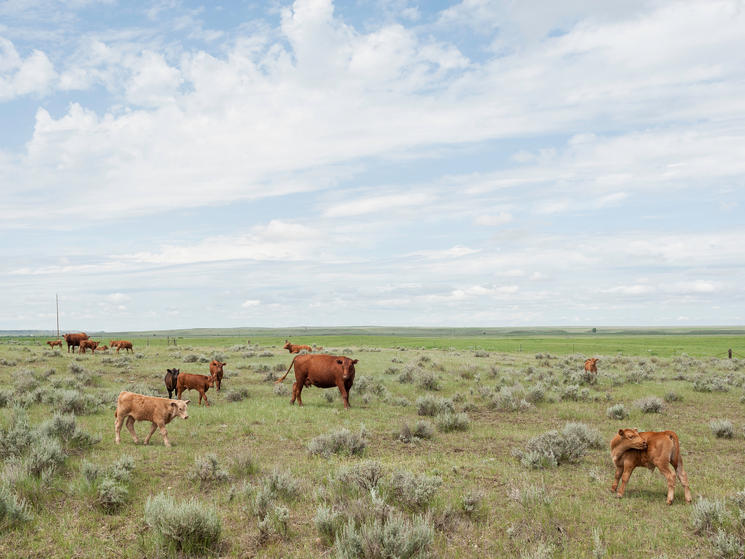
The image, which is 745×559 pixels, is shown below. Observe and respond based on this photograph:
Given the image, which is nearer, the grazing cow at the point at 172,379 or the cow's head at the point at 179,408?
the cow's head at the point at 179,408

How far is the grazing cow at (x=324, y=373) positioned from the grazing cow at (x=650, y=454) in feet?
32.9

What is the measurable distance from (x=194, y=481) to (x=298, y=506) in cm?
217

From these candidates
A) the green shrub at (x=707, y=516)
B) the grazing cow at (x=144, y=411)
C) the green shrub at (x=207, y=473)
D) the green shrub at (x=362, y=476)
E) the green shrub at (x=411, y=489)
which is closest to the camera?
the green shrub at (x=707, y=516)

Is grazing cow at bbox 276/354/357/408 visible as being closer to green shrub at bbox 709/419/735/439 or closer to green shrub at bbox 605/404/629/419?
green shrub at bbox 605/404/629/419

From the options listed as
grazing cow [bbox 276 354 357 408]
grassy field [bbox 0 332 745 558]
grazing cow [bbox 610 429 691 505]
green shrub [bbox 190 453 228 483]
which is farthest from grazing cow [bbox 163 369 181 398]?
grazing cow [bbox 610 429 691 505]

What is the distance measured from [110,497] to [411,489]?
4306mm

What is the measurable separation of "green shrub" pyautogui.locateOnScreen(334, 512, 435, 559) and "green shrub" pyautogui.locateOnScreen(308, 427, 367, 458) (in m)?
4.39

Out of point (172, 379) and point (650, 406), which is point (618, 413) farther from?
point (172, 379)

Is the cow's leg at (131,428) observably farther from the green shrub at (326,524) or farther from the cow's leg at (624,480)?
the cow's leg at (624,480)

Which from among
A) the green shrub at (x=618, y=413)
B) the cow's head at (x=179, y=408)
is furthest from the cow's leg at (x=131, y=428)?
the green shrub at (x=618, y=413)

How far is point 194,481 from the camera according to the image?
7961 mm

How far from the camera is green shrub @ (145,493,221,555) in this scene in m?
5.63

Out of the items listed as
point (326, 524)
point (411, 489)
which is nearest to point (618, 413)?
point (411, 489)

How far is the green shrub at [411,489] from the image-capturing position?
6.83 metres
